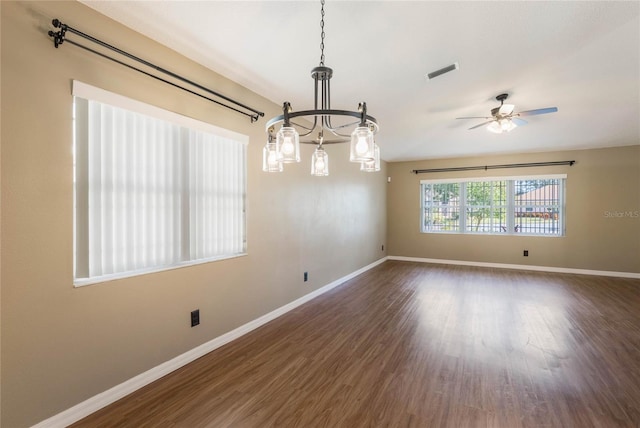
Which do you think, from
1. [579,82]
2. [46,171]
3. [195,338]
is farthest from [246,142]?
[579,82]

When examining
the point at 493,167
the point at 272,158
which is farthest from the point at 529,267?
the point at 272,158

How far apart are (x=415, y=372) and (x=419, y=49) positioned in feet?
9.02

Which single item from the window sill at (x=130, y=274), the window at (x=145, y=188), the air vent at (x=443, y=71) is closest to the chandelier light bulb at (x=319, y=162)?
the window at (x=145, y=188)

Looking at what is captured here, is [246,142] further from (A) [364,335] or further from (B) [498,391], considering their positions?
(B) [498,391]

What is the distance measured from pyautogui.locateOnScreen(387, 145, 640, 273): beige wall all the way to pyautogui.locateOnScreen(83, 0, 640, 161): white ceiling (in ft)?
6.13

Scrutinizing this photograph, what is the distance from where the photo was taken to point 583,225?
591 centimetres

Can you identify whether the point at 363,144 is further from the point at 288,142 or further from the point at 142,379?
the point at 142,379

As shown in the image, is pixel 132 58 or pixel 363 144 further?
pixel 132 58

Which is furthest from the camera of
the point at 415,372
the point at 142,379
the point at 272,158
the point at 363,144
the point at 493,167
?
the point at 493,167

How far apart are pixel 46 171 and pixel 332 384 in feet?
7.66

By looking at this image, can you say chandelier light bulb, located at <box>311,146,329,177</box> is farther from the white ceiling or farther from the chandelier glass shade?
the white ceiling

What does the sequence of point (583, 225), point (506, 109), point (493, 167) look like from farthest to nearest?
point (493, 167) → point (583, 225) → point (506, 109)

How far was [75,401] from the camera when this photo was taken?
1819mm

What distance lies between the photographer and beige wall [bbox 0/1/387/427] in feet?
5.15
